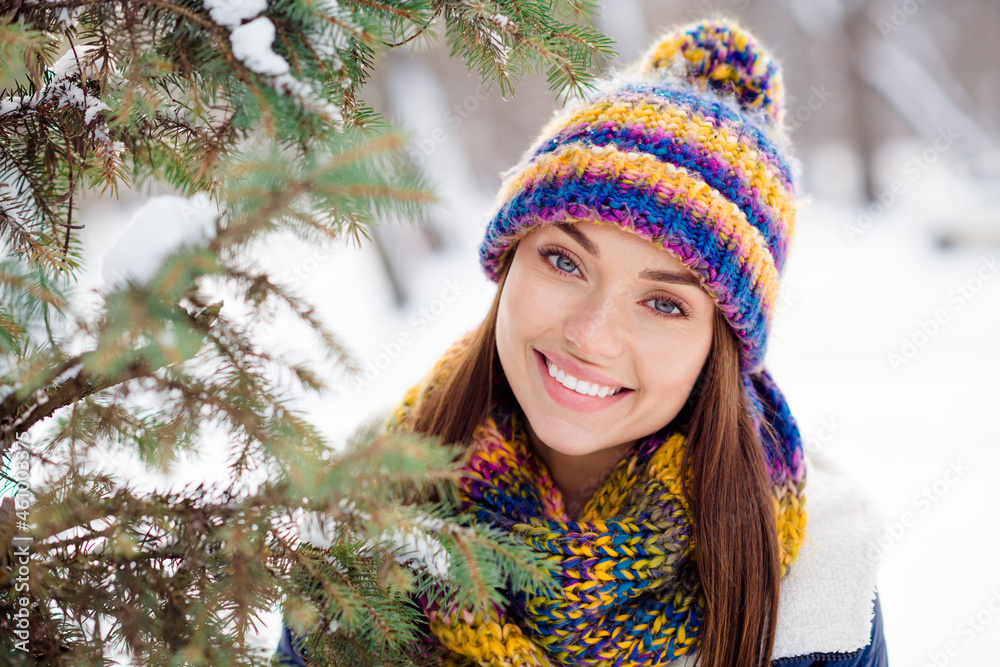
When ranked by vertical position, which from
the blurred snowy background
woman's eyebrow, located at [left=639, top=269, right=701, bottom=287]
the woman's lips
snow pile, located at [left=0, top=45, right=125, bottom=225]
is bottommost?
the woman's lips

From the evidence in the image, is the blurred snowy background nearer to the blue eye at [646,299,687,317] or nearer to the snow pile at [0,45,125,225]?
the snow pile at [0,45,125,225]

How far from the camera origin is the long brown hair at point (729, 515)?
4.15 ft

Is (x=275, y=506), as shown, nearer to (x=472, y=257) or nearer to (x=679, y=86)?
(x=679, y=86)

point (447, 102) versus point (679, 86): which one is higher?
point (447, 102)

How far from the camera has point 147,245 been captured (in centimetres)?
56

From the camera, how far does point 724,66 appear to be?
4.72 feet

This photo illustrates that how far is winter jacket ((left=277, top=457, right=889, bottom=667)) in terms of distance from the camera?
1.31m

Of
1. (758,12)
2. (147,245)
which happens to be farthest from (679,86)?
(758,12)

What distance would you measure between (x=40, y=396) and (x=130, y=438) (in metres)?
0.10

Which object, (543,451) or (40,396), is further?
(543,451)

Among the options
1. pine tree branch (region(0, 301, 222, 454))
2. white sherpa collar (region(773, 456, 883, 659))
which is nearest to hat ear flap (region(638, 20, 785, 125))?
white sherpa collar (region(773, 456, 883, 659))

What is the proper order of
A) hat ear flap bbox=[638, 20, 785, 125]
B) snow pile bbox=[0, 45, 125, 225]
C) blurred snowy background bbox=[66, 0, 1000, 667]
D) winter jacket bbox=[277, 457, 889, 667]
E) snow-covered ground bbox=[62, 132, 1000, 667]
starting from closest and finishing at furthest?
snow pile bbox=[0, 45, 125, 225] → winter jacket bbox=[277, 457, 889, 667] → hat ear flap bbox=[638, 20, 785, 125] → snow-covered ground bbox=[62, 132, 1000, 667] → blurred snowy background bbox=[66, 0, 1000, 667]

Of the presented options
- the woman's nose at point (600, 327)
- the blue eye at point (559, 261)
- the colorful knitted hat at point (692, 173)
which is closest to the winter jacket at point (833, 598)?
the colorful knitted hat at point (692, 173)

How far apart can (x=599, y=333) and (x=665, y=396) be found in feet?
0.69
